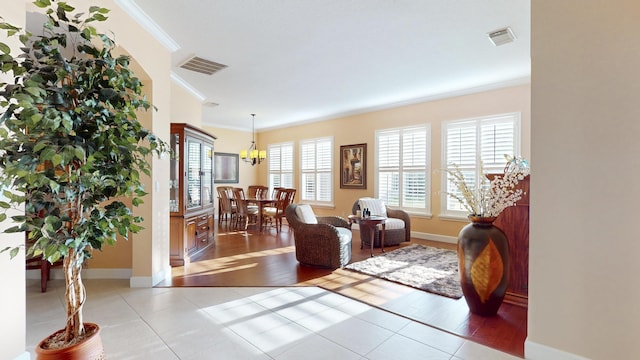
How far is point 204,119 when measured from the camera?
8188mm

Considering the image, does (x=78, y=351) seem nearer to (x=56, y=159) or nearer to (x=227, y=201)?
(x=56, y=159)

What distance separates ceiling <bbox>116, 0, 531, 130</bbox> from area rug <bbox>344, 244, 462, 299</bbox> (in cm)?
297

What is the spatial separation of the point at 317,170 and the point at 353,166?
1315 millimetres

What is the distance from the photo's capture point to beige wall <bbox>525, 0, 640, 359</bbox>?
1787 millimetres

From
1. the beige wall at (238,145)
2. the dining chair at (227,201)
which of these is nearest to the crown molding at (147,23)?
the dining chair at (227,201)

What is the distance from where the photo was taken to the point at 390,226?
17.6 ft

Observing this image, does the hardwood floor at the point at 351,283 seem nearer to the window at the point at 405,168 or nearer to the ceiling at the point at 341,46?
the window at the point at 405,168

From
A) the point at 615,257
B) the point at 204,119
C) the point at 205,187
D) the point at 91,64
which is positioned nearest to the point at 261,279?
the point at 205,187

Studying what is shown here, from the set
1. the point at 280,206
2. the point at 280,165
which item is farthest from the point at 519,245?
the point at 280,165

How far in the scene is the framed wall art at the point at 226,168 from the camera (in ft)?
28.7

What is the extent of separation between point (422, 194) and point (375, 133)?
5.97 ft

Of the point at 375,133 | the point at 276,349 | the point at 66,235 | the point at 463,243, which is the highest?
the point at 375,133

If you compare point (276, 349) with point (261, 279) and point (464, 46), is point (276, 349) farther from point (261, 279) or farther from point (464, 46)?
point (464, 46)

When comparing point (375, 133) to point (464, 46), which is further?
point (375, 133)
